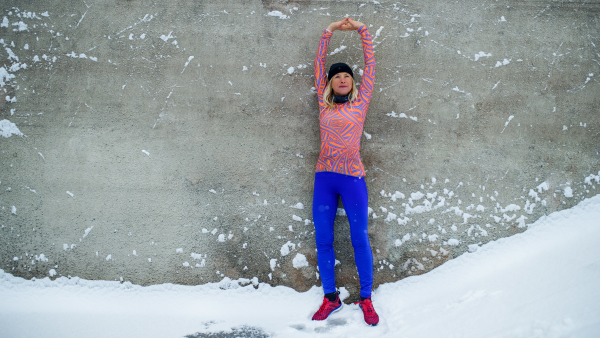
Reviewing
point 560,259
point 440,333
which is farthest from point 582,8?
point 440,333

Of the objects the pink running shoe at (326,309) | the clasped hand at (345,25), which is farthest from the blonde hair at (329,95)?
the pink running shoe at (326,309)

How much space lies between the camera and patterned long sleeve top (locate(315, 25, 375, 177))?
204 centimetres

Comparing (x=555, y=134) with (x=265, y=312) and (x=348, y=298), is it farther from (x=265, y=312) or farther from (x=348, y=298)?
(x=265, y=312)

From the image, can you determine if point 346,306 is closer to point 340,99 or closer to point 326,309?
point 326,309

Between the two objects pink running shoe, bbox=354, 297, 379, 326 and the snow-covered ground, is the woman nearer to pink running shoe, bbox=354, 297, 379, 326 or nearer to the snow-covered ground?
pink running shoe, bbox=354, 297, 379, 326

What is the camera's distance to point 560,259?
2.09 metres

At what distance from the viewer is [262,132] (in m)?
2.37

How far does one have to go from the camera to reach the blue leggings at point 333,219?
82.0 inches

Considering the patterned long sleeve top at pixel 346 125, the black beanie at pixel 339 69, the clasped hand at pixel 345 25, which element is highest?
the clasped hand at pixel 345 25

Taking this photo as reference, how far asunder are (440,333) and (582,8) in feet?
8.68

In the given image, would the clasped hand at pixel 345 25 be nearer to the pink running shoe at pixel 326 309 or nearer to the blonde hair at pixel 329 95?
the blonde hair at pixel 329 95

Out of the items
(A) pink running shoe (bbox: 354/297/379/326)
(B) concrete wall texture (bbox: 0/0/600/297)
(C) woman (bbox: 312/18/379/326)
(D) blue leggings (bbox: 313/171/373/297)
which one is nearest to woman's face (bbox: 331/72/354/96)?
(C) woman (bbox: 312/18/379/326)

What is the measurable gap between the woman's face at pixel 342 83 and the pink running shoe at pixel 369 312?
1465 mm

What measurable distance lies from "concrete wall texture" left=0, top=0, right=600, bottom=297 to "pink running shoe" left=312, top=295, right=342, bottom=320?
8.5 inches
